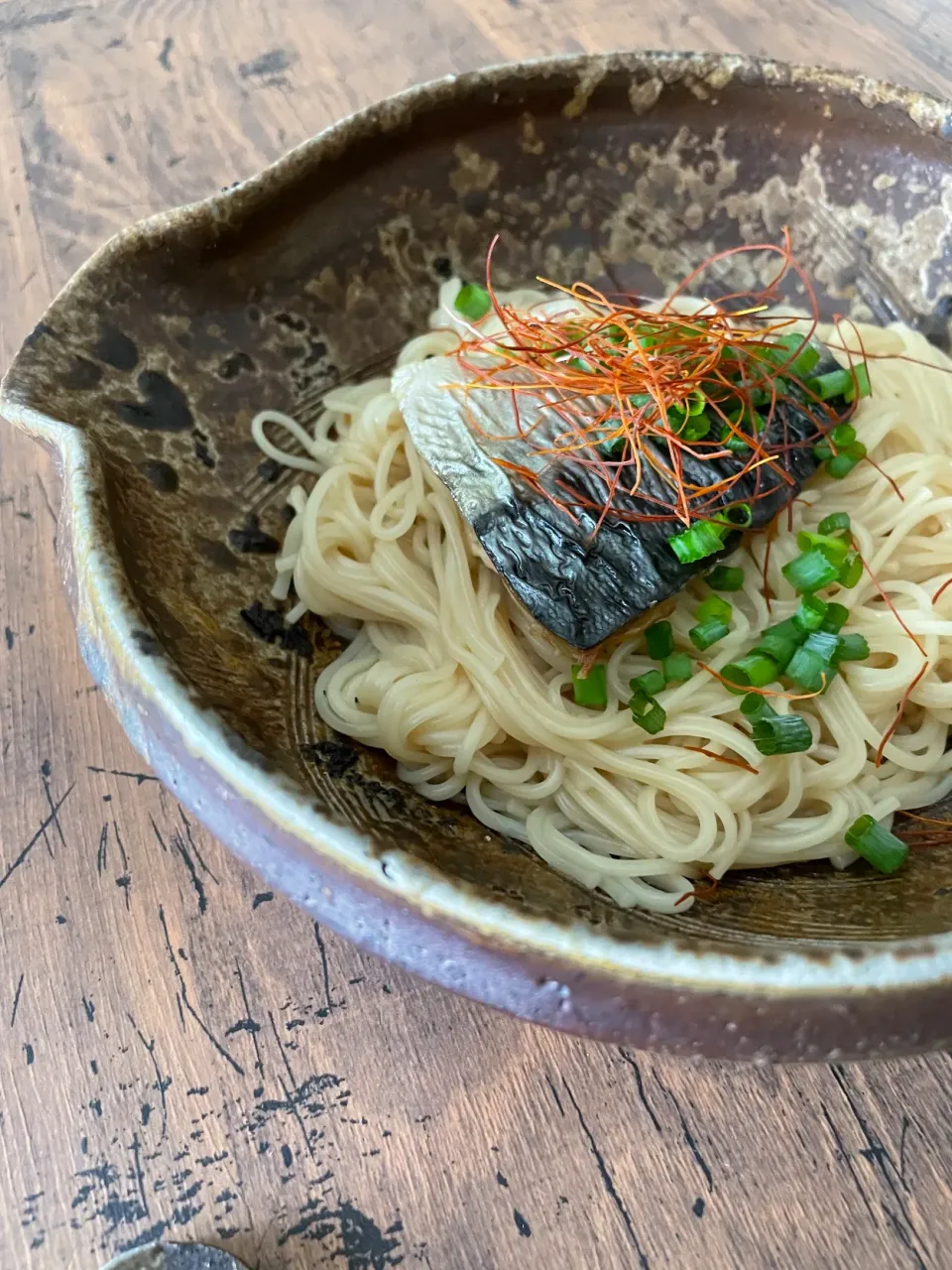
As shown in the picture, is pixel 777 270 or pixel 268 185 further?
pixel 777 270

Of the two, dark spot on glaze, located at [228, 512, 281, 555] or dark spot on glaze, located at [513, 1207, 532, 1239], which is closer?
dark spot on glaze, located at [513, 1207, 532, 1239]

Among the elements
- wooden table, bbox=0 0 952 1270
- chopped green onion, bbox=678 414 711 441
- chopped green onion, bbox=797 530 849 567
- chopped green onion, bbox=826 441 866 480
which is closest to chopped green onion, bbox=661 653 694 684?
chopped green onion, bbox=797 530 849 567

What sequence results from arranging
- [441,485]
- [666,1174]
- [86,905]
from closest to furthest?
[666,1174] < [86,905] < [441,485]

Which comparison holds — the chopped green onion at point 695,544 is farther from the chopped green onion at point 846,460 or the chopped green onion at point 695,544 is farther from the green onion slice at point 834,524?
the chopped green onion at point 846,460

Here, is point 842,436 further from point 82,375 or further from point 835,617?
point 82,375

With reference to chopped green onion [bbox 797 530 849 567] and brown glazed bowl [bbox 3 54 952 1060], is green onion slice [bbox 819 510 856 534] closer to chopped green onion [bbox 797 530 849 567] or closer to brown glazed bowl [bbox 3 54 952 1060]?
chopped green onion [bbox 797 530 849 567]

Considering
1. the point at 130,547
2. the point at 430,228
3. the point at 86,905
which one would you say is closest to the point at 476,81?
the point at 430,228

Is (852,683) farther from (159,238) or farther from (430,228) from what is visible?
(159,238)

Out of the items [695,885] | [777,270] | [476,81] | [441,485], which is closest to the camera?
[695,885]
